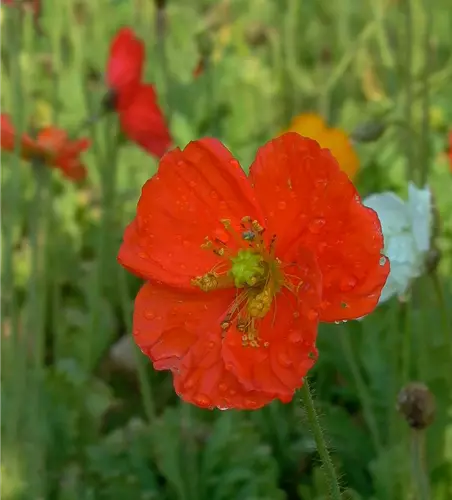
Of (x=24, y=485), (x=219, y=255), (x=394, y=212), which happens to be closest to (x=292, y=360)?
(x=219, y=255)

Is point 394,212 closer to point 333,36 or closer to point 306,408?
point 306,408

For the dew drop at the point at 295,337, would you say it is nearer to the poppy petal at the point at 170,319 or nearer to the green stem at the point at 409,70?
the poppy petal at the point at 170,319

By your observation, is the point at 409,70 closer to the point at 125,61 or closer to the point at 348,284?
the point at 125,61

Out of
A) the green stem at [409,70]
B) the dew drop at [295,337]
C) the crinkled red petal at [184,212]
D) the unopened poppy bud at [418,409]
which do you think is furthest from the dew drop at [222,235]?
the green stem at [409,70]

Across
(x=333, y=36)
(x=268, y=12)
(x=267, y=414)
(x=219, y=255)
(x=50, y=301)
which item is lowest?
(x=267, y=414)

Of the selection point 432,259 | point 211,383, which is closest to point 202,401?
point 211,383

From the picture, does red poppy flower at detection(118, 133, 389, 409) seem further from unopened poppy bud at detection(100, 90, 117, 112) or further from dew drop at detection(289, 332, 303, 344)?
unopened poppy bud at detection(100, 90, 117, 112)
